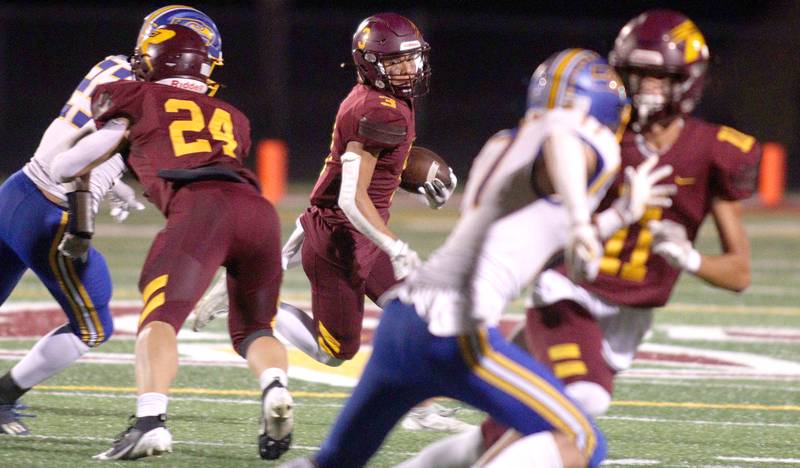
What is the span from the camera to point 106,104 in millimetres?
5246

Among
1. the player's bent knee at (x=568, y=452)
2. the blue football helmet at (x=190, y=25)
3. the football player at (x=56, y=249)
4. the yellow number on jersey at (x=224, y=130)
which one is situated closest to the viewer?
the player's bent knee at (x=568, y=452)

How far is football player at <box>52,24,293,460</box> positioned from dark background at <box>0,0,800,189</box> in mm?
17214

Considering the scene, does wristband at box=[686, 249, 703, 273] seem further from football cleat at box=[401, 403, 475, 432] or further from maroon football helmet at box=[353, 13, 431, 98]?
maroon football helmet at box=[353, 13, 431, 98]

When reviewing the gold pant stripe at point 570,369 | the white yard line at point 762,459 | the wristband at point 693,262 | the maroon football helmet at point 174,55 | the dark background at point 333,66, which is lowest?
the dark background at point 333,66

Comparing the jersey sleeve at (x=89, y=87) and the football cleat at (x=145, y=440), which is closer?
the football cleat at (x=145, y=440)

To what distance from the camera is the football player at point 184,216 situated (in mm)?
5004

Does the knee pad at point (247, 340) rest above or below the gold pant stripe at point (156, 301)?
below

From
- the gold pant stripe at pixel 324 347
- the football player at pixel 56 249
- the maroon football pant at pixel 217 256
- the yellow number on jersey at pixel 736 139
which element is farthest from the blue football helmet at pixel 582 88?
the gold pant stripe at pixel 324 347

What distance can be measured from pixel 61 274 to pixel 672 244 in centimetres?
258

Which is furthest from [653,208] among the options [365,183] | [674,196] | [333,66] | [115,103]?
[333,66]

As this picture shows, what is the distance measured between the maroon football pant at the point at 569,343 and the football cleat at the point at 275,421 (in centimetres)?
94

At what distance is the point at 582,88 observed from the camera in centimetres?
398

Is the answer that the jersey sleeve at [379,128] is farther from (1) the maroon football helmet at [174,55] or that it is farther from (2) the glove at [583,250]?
(2) the glove at [583,250]

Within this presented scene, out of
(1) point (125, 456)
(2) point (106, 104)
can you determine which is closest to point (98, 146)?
(2) point (106, 104)
